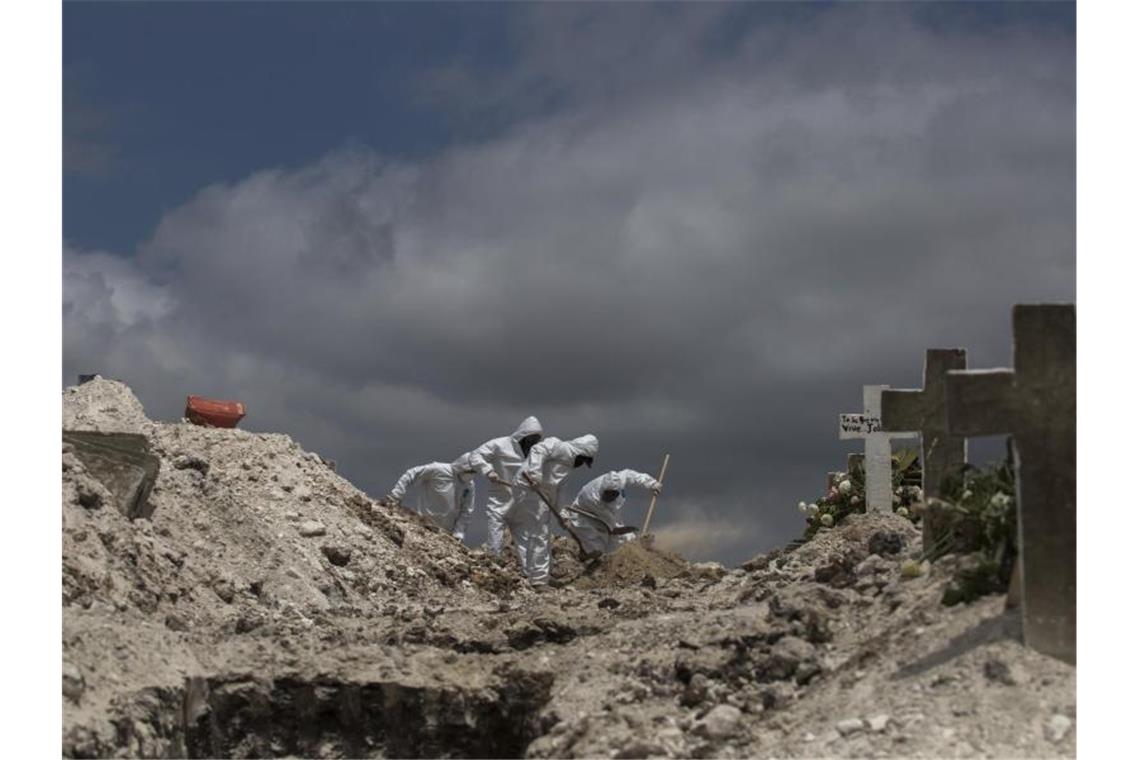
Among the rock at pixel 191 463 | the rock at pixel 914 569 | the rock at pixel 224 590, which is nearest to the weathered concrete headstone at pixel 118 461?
the rock at pixel 224 590

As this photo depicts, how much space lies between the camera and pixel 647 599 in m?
13.7

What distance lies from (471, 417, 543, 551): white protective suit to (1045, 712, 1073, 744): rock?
43.1 ft

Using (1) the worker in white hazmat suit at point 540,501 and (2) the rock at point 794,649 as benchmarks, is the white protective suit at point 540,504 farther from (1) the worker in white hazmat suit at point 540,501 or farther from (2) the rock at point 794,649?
(2) the rock at point 794,649

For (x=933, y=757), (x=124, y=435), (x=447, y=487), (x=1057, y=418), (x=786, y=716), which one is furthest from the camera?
(x=447, y=487)

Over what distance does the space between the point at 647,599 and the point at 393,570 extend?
484 cm

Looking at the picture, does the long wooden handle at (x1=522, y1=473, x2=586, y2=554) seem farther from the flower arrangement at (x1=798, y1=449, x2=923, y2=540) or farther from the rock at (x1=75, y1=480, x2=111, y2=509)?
the rock at (x1=75, y1=480, x2=111, y2=509)

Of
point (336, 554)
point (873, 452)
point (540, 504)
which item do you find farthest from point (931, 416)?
point (540, 504)

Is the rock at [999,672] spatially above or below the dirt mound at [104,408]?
below

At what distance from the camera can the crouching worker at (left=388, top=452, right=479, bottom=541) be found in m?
22.6

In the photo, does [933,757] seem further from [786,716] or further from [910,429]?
[910,429]

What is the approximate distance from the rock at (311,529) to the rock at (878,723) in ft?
34.1

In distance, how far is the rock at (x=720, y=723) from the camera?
8602mm

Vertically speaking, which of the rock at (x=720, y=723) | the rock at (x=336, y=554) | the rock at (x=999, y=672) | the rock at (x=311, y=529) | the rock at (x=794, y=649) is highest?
the rock at (x=311, y=529)

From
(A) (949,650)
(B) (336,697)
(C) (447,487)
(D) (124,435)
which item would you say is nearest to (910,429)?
(A) (949,650)
